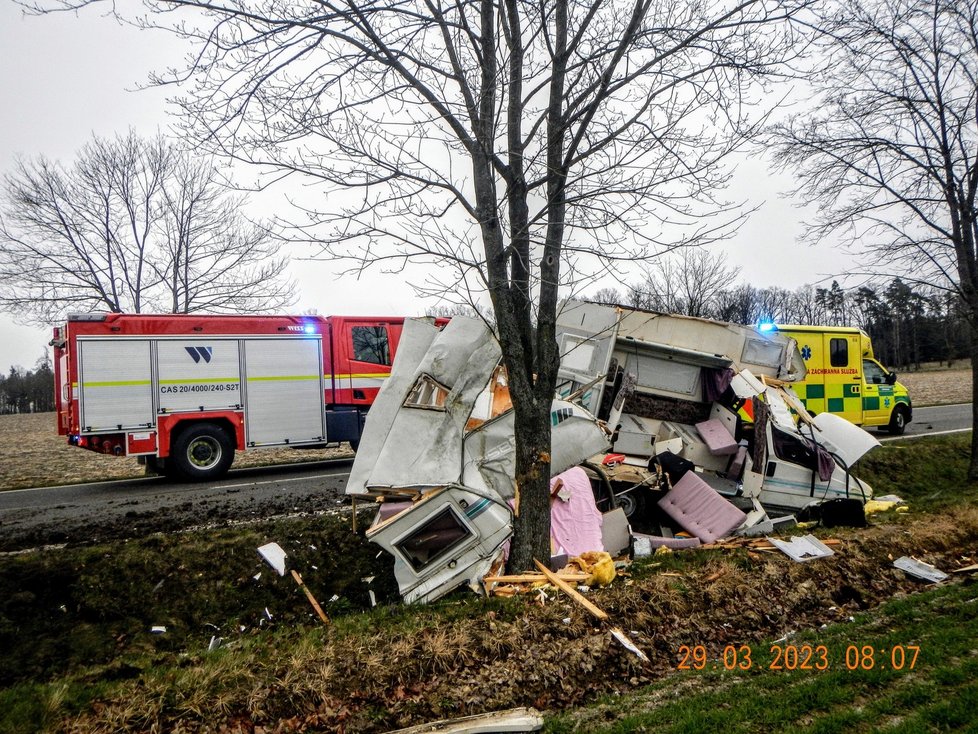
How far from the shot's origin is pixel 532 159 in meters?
5.28

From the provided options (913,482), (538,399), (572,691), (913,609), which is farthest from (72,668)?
(913,482)

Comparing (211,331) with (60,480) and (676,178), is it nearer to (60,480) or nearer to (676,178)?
(60,480)

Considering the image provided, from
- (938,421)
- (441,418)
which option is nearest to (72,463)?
(441,418)

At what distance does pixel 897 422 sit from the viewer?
15.9 m

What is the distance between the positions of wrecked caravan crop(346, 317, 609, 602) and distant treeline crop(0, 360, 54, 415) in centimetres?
6010

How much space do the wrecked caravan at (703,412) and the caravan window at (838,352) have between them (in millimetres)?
4840

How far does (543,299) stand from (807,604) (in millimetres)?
3727

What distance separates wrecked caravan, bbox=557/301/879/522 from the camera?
8711 mm

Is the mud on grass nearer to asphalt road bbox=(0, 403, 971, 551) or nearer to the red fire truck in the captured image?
asphalt road bbox=(0, 403, 971, 551)

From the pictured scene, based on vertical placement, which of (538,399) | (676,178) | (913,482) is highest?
(676,178)

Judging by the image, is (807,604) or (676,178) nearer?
(676,178)

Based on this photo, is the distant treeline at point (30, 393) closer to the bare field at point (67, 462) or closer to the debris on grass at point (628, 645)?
the bare field at point (67, 462)

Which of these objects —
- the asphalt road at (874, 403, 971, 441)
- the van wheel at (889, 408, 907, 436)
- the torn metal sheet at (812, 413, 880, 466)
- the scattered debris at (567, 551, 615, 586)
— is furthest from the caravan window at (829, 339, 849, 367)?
the scattered debris at (567, 551, 615, 586)

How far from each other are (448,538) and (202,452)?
23.4 feet
